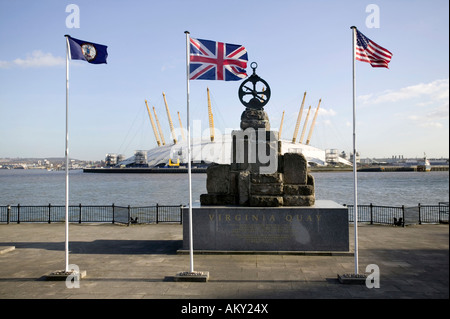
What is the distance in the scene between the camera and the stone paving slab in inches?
299

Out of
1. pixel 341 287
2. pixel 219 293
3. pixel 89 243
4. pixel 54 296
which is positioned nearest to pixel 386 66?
pixel 341 287

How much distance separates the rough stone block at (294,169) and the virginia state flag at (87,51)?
20.1ft

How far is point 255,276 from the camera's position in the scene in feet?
28.6

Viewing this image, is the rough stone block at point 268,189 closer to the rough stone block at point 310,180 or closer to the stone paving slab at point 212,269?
the rough stone block at point 310,180

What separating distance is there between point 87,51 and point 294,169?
6.90 meters

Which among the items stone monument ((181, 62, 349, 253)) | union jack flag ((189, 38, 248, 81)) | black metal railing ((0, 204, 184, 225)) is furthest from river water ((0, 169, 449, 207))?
union jack flag ((189, 38, 248, 81))

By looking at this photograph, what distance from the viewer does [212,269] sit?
9.32 meters

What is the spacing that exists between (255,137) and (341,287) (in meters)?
5.56

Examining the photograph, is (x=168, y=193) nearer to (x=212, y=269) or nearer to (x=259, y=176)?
(x=259, y=176)

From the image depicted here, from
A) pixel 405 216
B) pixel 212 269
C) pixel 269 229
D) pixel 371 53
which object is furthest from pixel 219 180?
pixel 405 216

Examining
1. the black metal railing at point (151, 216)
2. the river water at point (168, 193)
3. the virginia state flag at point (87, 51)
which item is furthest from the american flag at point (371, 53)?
the black metal railing at point (151, 216)

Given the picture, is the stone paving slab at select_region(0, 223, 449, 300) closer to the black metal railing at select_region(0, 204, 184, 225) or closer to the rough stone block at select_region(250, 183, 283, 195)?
the rough stone block at select_region(250, 183, 283, 195)

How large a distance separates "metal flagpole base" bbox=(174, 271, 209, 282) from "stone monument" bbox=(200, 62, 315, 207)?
3.37 metres

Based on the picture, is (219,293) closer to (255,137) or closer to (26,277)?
(26,277)
